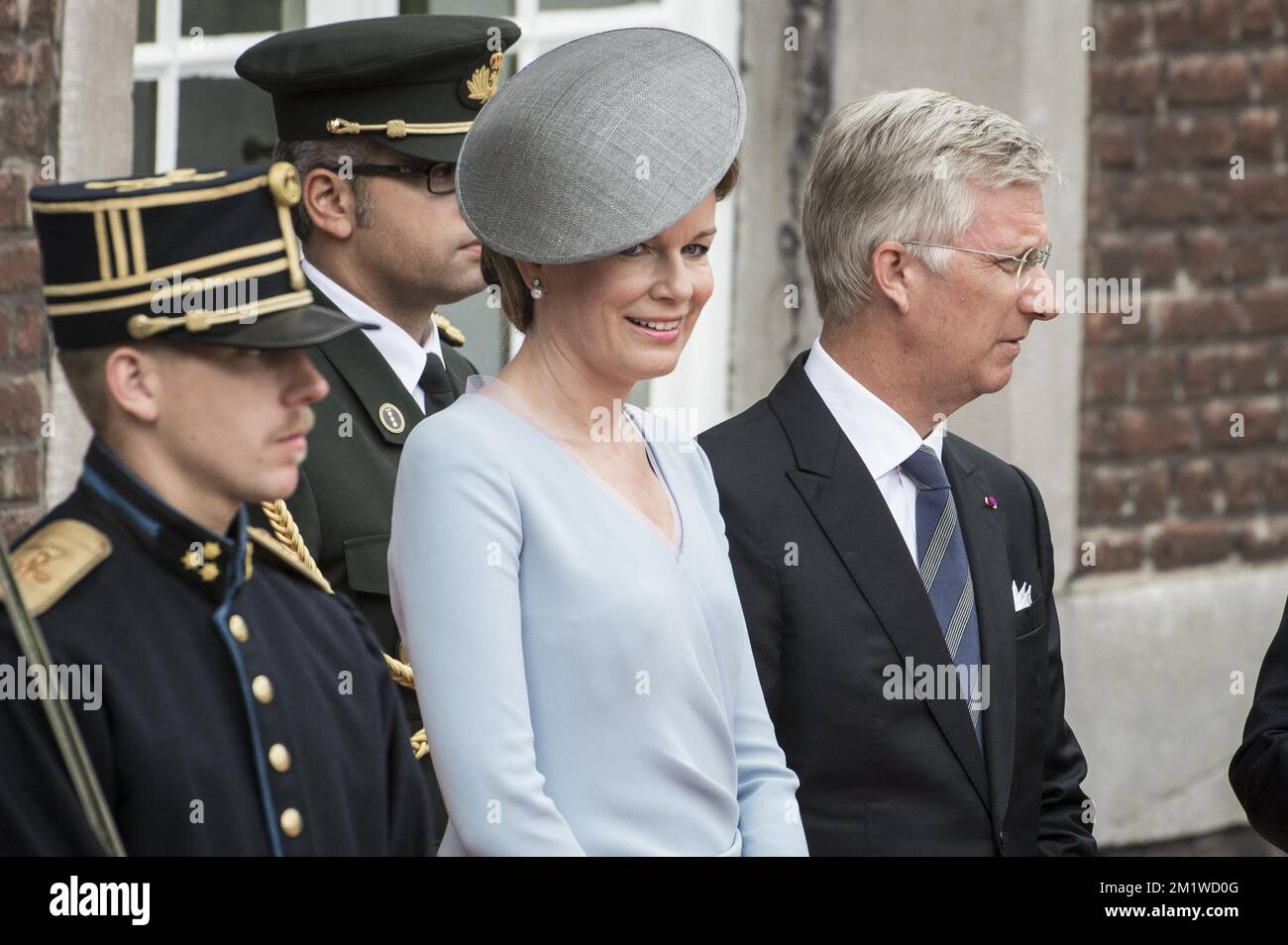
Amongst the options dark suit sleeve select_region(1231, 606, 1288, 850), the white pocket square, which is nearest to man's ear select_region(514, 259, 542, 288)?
the white pocket square

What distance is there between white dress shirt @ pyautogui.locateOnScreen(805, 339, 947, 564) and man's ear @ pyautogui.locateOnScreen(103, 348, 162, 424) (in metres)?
1.39

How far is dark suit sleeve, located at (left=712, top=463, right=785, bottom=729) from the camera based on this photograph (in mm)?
3064

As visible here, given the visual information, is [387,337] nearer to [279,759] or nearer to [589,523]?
[589,523]

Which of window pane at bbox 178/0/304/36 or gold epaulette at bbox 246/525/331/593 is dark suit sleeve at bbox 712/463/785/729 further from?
window pane at bbox 178/0/304/36

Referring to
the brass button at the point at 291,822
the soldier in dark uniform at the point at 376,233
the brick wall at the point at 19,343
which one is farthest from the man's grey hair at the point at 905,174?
the brick wall at the point at 19,343

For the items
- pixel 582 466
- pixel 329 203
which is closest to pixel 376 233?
pixel 329 203

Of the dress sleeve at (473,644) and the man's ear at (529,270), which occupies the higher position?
the man's ear at (529,270)

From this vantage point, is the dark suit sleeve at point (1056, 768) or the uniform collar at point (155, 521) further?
the dark suit sleeve at point (1056, 768)

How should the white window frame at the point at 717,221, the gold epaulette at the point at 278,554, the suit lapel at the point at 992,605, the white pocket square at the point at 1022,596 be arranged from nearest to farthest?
1. the gold epaulette at the point at 278,554
2. the suit lapel at the point at 992,605
3. the white pocket square at the point at 1022,596
4. the white window frame at the point at 717,221

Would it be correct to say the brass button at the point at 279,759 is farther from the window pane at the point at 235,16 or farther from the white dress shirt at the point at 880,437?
the window pane at the point at 235,16

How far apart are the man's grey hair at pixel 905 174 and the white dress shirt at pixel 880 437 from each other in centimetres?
13

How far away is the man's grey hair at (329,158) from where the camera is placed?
343 cm
